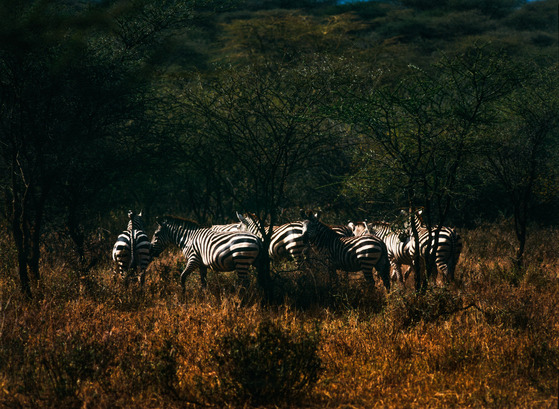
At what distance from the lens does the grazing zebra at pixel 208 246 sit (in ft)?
25.1

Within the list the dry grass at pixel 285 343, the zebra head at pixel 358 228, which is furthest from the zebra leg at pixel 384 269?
the zebra head at pixel 358 228

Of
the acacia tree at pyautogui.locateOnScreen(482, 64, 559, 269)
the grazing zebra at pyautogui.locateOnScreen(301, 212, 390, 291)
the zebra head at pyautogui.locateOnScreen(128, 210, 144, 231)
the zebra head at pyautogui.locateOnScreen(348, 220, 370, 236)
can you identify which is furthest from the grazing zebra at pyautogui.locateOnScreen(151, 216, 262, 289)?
the acacia tree at pyautogui.locateOnScreen(482, 64, 559, 269)

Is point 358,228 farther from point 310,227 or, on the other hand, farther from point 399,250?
point 310,227

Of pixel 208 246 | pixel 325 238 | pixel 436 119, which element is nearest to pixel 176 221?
pixel 208 246

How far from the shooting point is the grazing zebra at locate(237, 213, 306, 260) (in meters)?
9.05

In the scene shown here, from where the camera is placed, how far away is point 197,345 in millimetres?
5242

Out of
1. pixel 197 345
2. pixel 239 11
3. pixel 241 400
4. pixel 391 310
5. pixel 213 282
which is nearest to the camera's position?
pixel 241 400

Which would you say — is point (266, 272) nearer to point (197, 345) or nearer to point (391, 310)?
point (391, 310)

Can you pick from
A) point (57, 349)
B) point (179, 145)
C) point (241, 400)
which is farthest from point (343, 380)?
point (179, 145)

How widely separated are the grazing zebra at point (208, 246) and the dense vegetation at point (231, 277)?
1.28ft

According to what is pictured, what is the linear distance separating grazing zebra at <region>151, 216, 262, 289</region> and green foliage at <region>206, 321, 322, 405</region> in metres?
3.11

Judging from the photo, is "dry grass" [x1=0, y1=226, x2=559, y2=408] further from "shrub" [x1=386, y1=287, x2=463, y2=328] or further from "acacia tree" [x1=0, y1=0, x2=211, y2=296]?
"acacia tree" [x1=0, y1=0, x2=211, y2=296]

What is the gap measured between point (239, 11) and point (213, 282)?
4139cm

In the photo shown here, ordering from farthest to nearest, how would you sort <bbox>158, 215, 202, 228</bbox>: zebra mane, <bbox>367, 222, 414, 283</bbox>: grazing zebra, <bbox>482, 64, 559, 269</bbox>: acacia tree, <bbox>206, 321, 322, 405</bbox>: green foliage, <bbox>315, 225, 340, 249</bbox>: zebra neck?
1. <bbox>482, 64, 559, 269</bbox>: acacia tree
2. <bbox>158, 215, 202, 228</bbox>: zebra mane
3. <bbox>367, 222, 414, 283</bbox>: grazing zebra
4. <bbox>315, 225, 340, 249</bbox>: zebra neck
5. <bbox>206, 321, 322, 405</bbox>: green foliage
